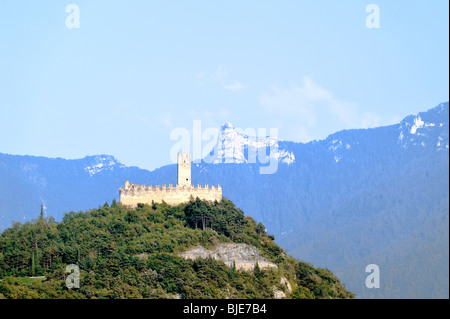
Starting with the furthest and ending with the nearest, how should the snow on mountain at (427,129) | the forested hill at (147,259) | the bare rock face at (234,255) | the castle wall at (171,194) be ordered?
the snow on mountain at (427,129) → the castle wall at (171,194) → the bare rock face at (234,255) → the forested hill at (147,259)

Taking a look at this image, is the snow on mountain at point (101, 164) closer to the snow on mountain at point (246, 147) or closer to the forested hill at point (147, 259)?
the snow on mountain at point (246, 147)

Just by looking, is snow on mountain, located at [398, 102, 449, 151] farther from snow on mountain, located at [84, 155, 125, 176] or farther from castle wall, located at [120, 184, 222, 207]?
snow on mountain, located at [84, 155, 125, 176]

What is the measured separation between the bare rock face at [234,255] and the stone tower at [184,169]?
9.16 metres

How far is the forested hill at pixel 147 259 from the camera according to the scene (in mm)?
86125

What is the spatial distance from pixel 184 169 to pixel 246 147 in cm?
6686

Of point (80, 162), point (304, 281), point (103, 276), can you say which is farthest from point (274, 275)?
point (80, 162)

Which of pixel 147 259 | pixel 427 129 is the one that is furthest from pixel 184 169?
pixel 427 129

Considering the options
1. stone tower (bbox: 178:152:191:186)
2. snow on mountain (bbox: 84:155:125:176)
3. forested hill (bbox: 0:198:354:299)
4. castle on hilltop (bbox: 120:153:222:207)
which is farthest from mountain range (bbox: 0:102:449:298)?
stone tower (bbox: 178:152:191:186)

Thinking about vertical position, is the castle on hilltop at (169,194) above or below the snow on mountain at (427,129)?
below

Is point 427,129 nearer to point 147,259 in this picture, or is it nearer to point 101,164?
point 101,164

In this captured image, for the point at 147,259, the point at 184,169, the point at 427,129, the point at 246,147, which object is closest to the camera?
the point at 147,259

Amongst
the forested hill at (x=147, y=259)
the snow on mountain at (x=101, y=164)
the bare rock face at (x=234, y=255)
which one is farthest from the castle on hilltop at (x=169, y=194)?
the snow on mountain at (x=101, y=164)

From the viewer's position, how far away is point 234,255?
9162 centimetres

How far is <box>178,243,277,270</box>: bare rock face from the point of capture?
9081cm
